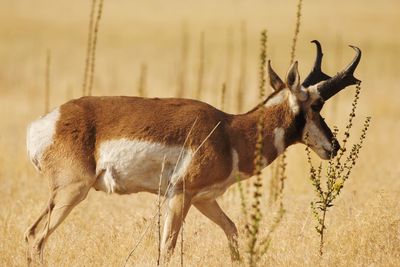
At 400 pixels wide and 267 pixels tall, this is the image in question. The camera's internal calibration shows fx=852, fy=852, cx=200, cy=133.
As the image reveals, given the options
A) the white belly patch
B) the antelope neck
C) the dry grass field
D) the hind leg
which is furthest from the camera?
the dry grass field

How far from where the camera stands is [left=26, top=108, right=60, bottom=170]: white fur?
7777mm

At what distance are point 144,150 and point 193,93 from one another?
13.1 m

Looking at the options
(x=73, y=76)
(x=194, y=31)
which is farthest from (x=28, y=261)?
(x=194, y=31)

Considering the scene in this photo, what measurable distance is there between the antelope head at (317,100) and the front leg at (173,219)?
4.49 feet

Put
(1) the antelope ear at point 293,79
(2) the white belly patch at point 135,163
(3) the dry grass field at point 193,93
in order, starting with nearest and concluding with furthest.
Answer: (2) the white belly patch at point 135,163, (1) the antelope ear at point 293,79, (3) the dry grass field at point 193,93

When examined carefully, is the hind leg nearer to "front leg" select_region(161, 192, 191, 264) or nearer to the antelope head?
"front leg" select_region(161, 192, 191, 264)

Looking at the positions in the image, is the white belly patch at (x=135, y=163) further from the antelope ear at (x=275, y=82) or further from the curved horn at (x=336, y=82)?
the curved horn at (x=336, y=82)

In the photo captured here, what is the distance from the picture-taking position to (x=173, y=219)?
308 inches

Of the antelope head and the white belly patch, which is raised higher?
the antelope head

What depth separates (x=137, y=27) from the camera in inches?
1703

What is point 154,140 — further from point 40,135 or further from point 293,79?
point 293,79

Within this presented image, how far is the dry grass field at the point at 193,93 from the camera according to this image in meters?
8.27

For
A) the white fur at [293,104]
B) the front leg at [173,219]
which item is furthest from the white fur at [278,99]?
the front leg at [173,219]

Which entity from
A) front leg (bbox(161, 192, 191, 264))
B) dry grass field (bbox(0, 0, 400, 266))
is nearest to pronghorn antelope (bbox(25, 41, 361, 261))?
front leg (bbox(161, 192, 191, 264))
